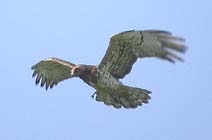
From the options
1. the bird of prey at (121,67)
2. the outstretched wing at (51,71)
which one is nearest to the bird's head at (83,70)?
the bird of prey at (121,67)

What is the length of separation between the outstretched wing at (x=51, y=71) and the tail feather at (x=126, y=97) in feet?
2.69

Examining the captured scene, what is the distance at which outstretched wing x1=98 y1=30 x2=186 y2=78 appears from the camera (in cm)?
977

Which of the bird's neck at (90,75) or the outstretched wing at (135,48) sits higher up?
the outstretched wing at (135,48)

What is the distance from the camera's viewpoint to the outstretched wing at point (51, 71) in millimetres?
11570

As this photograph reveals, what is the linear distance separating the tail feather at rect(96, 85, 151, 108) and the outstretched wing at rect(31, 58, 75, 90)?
32.2 inches

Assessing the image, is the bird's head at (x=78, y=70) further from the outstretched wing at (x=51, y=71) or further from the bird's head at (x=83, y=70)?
the outstretched wing at (x=51, y=71)

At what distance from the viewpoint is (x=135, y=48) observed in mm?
10398

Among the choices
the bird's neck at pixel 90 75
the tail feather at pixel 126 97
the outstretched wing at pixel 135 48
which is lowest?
the tail feather at pixel 126 97

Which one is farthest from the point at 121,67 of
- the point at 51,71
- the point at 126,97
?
the point at 51,71

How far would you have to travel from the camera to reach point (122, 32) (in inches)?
405

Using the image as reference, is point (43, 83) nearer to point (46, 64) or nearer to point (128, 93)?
point (46, 64)

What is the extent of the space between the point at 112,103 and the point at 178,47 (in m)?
1.68

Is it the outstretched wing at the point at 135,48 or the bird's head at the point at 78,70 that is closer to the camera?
the outstretched wing at the point at 135,48

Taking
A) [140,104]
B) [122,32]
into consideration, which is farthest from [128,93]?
[122,32]
